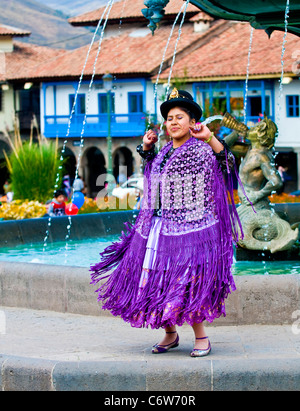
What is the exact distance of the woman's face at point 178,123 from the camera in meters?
5.85

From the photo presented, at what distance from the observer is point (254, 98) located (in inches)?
1537

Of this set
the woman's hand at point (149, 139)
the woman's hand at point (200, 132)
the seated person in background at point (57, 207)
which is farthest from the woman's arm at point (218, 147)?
the seated person in background at point (57, 207)

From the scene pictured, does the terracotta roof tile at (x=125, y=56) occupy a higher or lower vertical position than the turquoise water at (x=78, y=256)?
higher

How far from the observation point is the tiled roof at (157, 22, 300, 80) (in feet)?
120

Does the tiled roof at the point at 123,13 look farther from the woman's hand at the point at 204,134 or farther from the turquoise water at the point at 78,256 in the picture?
the woman's hand at the point at 204,134

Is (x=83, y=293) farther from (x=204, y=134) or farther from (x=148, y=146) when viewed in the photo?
(x=204, y=134)

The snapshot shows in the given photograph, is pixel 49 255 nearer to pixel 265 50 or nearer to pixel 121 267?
pixel 121 267

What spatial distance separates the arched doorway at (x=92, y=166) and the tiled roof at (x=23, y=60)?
4.99 metres

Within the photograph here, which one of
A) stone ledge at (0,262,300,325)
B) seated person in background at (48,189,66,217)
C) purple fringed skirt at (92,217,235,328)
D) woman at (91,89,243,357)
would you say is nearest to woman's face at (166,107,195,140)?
woman at (91,89,243,357)

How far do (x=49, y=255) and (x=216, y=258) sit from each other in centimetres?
569

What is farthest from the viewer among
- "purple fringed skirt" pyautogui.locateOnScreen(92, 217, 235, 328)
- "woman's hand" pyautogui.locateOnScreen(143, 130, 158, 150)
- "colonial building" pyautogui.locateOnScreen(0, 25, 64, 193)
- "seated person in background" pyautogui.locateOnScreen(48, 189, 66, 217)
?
"colonial building" pyautogui.locateOnScreen(0, 25, 64, 193)

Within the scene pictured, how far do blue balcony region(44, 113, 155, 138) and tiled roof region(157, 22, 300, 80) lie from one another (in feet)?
8.84

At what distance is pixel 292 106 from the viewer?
3775cm

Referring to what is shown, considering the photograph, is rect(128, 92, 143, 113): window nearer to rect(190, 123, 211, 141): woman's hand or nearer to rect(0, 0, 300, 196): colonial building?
rect(0, 0, 300, 196): colonial building
